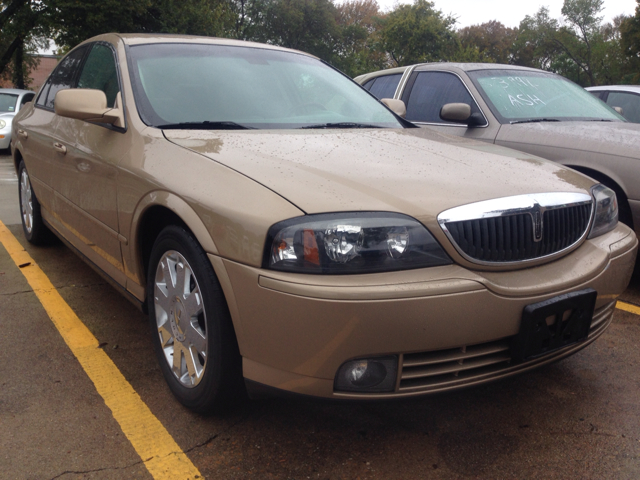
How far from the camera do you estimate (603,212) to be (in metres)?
2.48

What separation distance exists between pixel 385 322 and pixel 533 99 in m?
3.62

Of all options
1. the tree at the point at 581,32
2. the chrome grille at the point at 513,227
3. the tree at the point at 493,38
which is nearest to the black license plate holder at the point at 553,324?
the chrome grille at the point at 513,227

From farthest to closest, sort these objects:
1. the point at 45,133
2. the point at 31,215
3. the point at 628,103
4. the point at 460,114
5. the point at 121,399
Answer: the point at 628,103 < the point at 31,215 < the point at 460,114 < the point at 45,133 < the point at 121,399

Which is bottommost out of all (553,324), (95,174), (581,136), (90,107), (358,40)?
(553,324)

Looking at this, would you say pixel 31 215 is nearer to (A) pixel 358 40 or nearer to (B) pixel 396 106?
(B) pixel 396 106

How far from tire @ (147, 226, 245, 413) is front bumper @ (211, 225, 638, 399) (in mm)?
95

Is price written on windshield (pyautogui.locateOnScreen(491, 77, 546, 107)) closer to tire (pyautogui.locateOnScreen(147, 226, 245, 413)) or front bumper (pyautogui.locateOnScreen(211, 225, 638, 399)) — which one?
front bumper (pyautogui.locateOnScreen(211, 225, 638, 399))

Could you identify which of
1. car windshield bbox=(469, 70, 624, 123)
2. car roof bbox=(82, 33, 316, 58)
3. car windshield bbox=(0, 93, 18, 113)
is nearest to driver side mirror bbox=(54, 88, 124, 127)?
car roof bbox=(82, 33, 316, 58)

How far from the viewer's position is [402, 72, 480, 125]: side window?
15.8ft

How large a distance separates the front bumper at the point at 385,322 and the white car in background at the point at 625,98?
5.55 metres

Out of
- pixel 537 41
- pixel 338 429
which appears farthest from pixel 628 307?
pixel 537 41

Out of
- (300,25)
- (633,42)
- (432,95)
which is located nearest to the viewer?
(432,95)

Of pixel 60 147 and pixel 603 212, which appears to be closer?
pixel 603 212

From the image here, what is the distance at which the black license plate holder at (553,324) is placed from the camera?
6.35 ft
